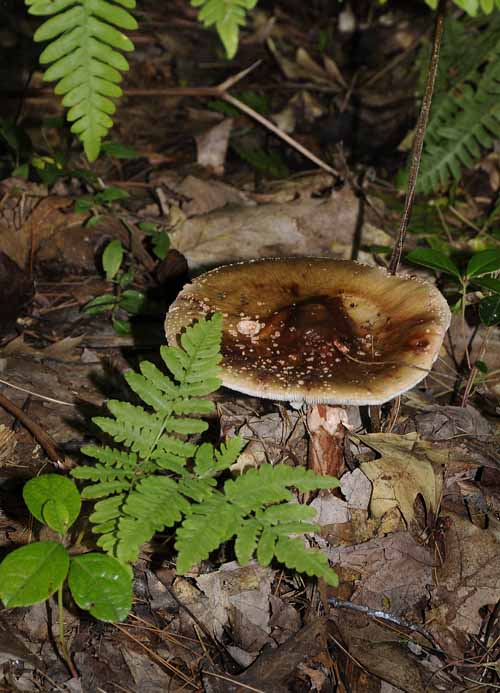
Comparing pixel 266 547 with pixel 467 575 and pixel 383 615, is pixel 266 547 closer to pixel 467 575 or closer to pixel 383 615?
pixel 383 615

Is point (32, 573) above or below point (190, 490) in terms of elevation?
below

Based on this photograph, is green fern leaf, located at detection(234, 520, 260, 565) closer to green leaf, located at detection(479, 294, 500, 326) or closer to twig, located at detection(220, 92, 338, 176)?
green leaf, located at detection(479, 294, 500, 326)

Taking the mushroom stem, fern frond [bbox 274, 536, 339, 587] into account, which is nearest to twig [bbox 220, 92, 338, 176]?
the mushroom stem

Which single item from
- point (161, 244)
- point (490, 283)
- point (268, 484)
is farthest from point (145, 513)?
point (161, 244)

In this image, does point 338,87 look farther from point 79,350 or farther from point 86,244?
point 79,350

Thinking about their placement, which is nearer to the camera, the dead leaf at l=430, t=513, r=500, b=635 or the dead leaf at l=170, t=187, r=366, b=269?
the dead leaf at l=430, t=513, r=500, b=635

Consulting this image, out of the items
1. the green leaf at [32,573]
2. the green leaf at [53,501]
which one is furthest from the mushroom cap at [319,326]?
the green leaf at [32,573]
